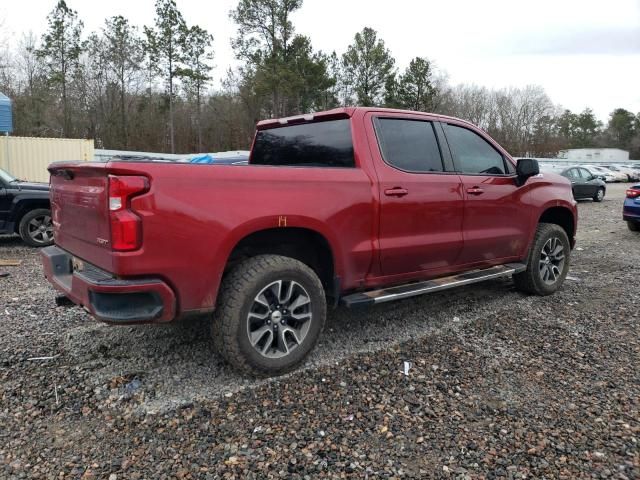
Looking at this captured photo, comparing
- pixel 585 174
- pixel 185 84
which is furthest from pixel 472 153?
pixel 185 84

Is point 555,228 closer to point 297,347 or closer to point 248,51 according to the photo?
point 297,347

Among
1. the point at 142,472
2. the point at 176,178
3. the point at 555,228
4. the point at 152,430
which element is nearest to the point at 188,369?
the point at 152,430

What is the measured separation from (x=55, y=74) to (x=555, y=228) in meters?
39.8

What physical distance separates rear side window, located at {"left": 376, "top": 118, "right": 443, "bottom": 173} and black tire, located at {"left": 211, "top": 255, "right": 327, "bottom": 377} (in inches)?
49.9

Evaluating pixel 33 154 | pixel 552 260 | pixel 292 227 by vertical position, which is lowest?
pixel 552 260

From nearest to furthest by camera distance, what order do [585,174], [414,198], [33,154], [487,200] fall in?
[414,198] < [487,200] < [33,154] < [585,174]

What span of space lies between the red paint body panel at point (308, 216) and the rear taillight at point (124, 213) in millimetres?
35

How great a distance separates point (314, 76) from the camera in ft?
127

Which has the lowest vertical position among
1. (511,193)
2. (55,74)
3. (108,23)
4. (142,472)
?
(142,472)

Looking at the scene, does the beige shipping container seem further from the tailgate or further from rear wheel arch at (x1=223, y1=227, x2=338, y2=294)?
rear wheel arch at (x1=223, y1=227, x2=338, y2=294)

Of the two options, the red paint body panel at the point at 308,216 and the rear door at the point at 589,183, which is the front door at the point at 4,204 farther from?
the rear door at the point at 589,183

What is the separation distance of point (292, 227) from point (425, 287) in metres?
1.38

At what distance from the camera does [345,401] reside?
123 inches

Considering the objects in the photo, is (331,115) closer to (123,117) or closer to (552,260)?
(552,260)
